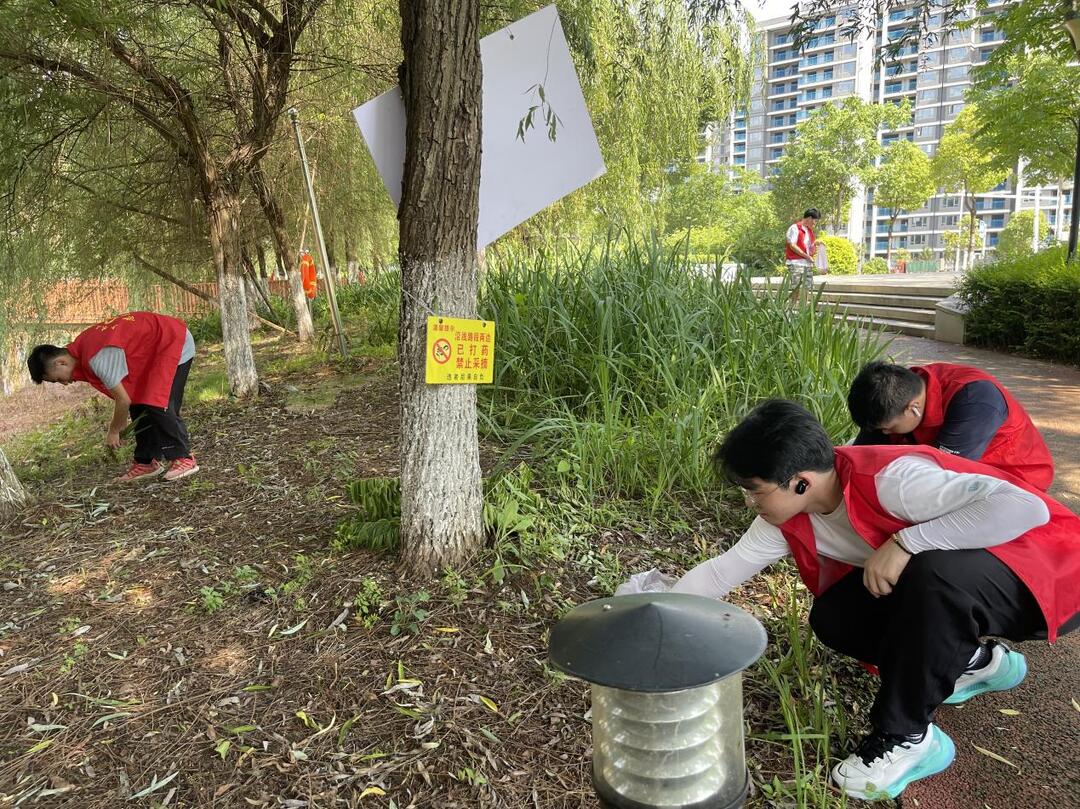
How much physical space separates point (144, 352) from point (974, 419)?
13.4 feet

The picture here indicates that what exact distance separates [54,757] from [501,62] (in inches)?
104

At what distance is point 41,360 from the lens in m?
3.61

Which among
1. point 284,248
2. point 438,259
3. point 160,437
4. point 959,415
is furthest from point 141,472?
point 284,248

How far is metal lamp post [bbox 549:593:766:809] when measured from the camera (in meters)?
1.01

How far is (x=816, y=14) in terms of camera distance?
10.8ft

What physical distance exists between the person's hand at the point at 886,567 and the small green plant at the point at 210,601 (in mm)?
2053

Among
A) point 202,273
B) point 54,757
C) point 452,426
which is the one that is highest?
point 202,273

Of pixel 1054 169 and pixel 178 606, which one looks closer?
pixel 178 606

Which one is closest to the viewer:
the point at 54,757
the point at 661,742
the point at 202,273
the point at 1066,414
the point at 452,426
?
the point at 661,742

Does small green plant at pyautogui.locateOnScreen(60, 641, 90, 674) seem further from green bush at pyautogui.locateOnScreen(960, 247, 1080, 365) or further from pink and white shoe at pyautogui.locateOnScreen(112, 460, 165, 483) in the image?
green bush at pyautogui.locateOnScreen(960, 247, 1080, 365)

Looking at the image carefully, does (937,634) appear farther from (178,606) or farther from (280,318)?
(280,318)

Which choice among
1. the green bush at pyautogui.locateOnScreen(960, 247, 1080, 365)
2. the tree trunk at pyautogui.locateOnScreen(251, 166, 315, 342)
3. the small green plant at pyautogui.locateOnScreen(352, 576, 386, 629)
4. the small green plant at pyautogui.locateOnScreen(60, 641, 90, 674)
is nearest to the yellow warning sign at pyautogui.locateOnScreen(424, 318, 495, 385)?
the small green plant at pyautogui.locateOnScreen(352, 576, 386, 629)

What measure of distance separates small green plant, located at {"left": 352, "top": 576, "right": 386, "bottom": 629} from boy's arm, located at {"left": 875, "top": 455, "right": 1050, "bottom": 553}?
1.55 meters

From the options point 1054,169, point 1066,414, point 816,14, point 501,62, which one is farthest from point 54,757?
point 1054,169
